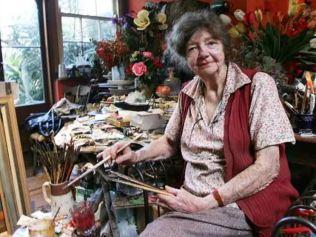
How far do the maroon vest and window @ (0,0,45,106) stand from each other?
10.7 ft

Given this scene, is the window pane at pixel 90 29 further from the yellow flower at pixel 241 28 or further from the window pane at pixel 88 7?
the yellow flower at pixel 241 28

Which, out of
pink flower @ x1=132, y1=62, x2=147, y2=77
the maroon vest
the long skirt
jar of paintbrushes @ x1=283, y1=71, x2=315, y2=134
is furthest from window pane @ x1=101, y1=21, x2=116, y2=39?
the long skirt

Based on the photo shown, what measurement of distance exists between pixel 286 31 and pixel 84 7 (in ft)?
11.1

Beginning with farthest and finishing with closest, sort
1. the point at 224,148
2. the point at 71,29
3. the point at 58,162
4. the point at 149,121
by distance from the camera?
1. the point at 71,29
2. the point at 149,121
3. the point at 58,162
4. the point at 224,148

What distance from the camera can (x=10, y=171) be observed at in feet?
5.01

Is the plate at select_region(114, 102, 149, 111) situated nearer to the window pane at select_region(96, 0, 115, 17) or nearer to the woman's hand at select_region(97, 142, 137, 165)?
the woman's hand at select_region(97, 142, 137, 165)

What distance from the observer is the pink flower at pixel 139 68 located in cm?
245

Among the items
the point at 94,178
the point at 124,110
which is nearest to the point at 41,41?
the point at 124,110

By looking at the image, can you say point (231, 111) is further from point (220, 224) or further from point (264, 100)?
point (220, 224)

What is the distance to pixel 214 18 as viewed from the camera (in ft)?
4.33

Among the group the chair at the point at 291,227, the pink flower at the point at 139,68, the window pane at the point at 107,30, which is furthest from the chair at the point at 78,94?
the chair at the point at 291,227

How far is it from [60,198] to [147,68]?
4.50 ft

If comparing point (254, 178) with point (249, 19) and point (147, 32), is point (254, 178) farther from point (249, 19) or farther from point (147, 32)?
point (147, 32)

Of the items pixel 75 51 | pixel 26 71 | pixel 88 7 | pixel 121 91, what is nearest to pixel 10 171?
pixel 121 91
